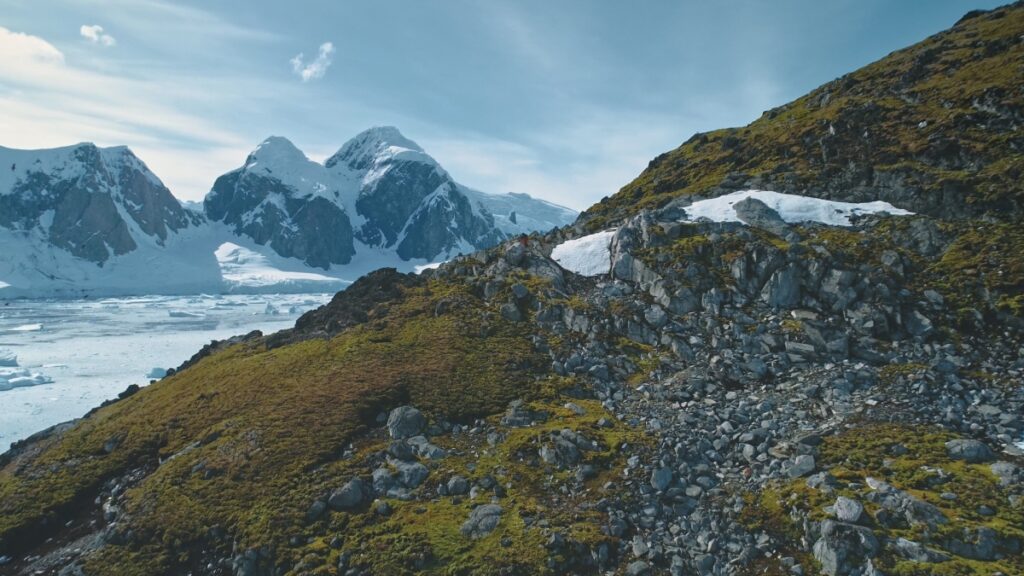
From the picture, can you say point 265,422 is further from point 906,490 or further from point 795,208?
point 795,208

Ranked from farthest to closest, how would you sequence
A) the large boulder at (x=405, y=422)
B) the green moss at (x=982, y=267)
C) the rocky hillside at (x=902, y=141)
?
the rocky hillside at (x=902, y=141) → the green moss at (x=982, y=267) → the large boulder at (x=405, y=422)

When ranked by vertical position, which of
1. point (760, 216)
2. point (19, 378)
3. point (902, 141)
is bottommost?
point (19, 378)

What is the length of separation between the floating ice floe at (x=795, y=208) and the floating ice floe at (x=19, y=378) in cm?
10540

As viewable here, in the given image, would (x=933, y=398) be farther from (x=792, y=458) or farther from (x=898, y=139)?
(x=898, y=139)

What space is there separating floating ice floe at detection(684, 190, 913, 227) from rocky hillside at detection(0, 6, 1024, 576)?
388 millimetres

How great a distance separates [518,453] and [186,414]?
65.2 feet

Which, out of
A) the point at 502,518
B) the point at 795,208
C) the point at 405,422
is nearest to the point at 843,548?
the point at 502,518

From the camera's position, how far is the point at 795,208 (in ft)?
139

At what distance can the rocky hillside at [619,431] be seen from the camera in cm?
1803

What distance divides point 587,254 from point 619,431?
2266 centimetres

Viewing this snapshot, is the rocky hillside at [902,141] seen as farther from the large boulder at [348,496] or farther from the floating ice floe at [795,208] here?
the large boulder at [348,496]

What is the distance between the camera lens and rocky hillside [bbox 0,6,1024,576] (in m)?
18.0

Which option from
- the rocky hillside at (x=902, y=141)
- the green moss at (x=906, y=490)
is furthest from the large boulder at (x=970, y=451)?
the rocky hillside at (x=902, y=141)

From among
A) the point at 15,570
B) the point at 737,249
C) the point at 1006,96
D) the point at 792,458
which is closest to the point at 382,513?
the point at 15,570
